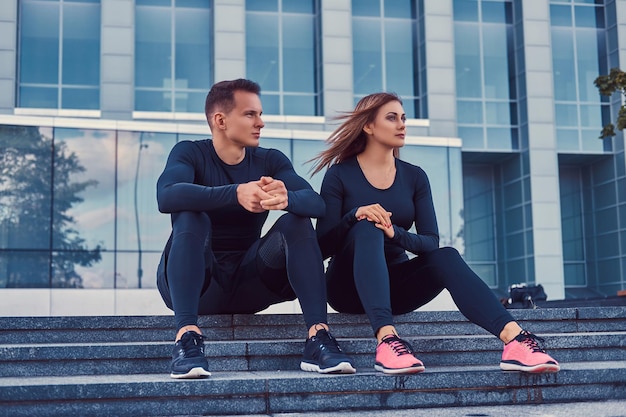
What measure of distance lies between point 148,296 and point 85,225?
1863mm

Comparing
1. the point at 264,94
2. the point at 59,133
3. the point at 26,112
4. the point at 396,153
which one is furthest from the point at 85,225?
the point at 396,153

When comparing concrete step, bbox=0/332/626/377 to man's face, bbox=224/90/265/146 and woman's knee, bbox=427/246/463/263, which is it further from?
man's face, bbox=224/90/265/146

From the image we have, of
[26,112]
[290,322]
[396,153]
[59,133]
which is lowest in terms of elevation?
[290,322]

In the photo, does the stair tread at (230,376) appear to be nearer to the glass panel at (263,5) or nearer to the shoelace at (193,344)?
the shoelace at (193,344)

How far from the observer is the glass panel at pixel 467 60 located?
914 inches

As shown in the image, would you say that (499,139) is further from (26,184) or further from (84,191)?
(26,184)

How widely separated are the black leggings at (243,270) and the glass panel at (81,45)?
17.0 meters

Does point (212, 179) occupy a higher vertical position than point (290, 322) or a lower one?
higher

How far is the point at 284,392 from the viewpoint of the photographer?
3588 millimetres

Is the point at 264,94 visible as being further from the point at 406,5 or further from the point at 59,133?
the point at 59,133

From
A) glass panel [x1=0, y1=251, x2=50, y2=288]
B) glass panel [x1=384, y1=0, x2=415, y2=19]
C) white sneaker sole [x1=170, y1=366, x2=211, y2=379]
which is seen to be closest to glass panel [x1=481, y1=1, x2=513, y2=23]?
glass panel [x1=384, y1=0, x2=415, y2=19]

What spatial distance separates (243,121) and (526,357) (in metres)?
1.90

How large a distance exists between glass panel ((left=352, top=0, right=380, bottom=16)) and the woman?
18.1 m

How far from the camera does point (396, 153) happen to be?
502 cm
